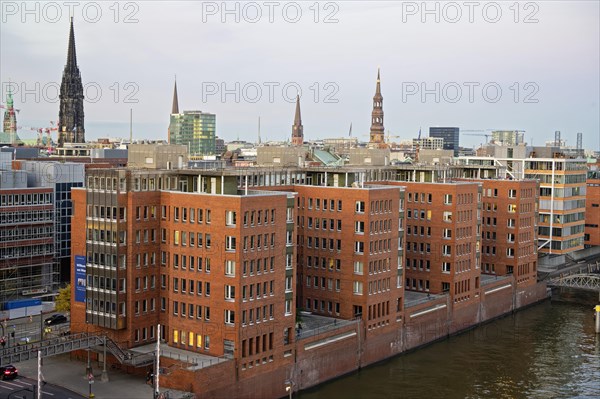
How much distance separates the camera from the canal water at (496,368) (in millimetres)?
85688

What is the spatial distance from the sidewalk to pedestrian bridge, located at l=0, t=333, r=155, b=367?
2.23 metres

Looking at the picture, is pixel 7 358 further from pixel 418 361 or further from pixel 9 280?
pixel 418 361

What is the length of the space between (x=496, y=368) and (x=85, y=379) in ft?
159

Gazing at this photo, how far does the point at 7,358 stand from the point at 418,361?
1973 inches

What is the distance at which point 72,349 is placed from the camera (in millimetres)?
74812

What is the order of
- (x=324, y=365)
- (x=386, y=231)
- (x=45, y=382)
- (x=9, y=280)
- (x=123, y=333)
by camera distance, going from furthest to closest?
(x=9, y=280), (x=386, y=231), (x=324, y=365), (x=123, y=333), (x=45, y=382)

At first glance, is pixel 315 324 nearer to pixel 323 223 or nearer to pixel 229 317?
pixel 323 223

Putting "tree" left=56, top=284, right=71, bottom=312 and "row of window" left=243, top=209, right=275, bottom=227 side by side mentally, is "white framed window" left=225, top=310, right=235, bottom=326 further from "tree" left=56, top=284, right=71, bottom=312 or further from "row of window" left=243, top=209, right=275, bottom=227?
"tree" left=56, top=284, right=71, bottom=312

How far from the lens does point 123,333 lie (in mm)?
79375

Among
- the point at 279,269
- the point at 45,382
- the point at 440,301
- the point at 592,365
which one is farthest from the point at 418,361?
the point at 45,382

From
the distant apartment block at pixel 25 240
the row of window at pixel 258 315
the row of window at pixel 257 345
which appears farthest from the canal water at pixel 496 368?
the distant apartment block at pixel 25 240

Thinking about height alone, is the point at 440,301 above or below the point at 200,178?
below

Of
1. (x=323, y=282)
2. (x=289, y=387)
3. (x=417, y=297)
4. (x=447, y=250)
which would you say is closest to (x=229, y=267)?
(x=289, y=387)

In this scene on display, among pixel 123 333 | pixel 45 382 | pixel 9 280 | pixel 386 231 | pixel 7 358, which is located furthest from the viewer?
pixel 9 280
